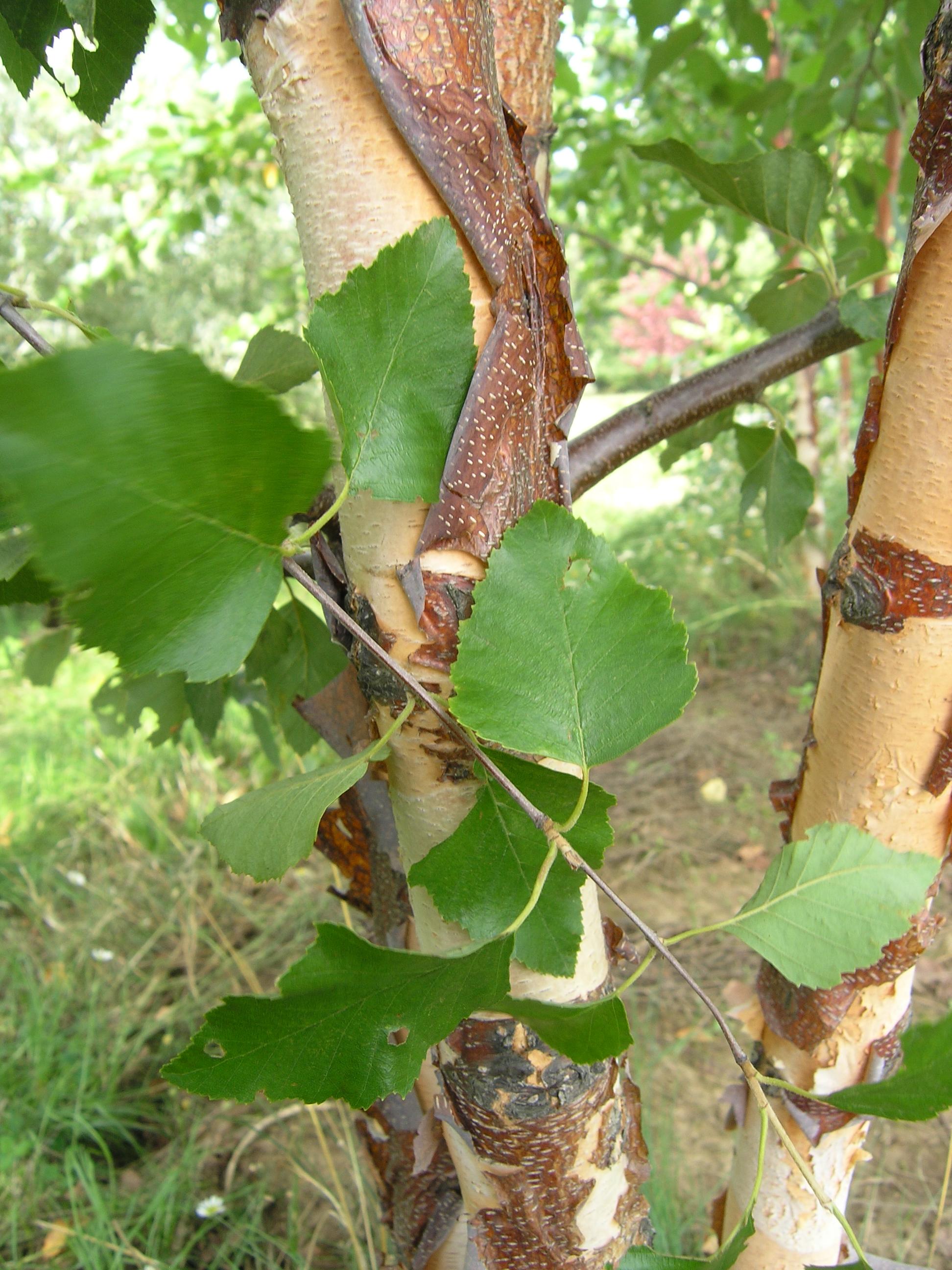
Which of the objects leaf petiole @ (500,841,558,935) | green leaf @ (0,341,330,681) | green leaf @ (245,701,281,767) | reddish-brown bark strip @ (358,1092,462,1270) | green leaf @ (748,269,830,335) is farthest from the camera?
green leaf @ (245,701,281,767)

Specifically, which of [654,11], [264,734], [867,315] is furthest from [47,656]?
[654,11]

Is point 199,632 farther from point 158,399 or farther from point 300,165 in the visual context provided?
point 300,165

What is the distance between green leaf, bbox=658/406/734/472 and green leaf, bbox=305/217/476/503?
0.40m

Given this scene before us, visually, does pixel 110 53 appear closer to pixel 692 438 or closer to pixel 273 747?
pixel 692 438

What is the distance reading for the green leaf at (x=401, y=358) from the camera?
287 mm

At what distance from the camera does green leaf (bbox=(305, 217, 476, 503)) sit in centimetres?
29

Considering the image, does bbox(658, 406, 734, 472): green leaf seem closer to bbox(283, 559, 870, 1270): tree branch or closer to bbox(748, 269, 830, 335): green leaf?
bbox(748, 269, 830, 335): green leaf

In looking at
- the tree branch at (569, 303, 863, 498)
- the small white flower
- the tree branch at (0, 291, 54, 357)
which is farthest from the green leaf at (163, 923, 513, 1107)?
the small white flower

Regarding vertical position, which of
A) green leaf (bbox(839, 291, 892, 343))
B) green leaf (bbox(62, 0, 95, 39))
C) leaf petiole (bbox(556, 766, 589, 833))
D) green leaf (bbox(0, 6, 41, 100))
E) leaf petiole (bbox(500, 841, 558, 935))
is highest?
green leaf (bbox(0, 6, 41, 100))

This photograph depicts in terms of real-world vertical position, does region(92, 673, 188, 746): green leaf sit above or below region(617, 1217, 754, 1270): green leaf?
above

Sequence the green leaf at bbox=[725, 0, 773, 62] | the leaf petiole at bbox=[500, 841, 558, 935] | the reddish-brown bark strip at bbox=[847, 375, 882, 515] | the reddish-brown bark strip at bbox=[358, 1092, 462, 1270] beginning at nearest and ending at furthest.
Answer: the leaf petiole at bbox=[500, 841, 558, 935] < the reddish-brown bark strip at bbox=[847, 375, 882, 515] < the reddish-brown bark strip at bbox=[358, 1092, 462, 1270] < the green leaf at bbox=[725, 0, 773, 62]

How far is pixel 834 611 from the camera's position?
0.44 meters

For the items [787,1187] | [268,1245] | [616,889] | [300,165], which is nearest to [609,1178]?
[787,1187]

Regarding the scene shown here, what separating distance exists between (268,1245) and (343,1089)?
101cm
